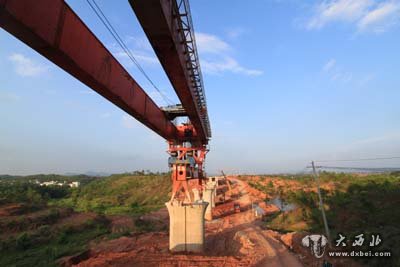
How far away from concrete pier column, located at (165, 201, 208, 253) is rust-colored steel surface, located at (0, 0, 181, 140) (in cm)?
938

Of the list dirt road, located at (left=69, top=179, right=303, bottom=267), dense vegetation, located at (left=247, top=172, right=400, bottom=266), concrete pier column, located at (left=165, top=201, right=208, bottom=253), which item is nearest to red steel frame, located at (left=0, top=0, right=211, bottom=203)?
dirt road, located at (left=69, top=179, right=303, bottom=267)

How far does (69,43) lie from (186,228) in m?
13.8

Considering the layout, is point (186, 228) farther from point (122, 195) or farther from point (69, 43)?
point (122, 195)

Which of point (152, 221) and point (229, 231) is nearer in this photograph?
point (229, 231)

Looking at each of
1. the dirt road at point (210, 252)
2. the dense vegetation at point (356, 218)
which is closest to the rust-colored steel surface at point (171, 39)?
the dirt road at point (210, 252)

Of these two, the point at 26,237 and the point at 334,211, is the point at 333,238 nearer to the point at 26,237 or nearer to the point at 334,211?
the point at 334,211

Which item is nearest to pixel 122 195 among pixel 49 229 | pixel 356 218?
pixel 49 229

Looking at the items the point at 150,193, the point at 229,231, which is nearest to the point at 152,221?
the point at 229,231

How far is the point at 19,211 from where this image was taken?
4331 cm

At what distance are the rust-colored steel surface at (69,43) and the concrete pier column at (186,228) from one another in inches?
369

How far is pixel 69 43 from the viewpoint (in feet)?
22.0

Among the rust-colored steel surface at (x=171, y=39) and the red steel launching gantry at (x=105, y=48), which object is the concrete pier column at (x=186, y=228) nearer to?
the red steel launching gantry at (x=105, y=48)

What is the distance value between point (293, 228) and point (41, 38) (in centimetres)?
2247

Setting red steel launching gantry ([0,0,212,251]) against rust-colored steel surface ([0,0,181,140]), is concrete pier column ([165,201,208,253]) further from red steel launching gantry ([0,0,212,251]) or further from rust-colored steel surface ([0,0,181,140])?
rust-colored steel surface ([0,0,181,140])
